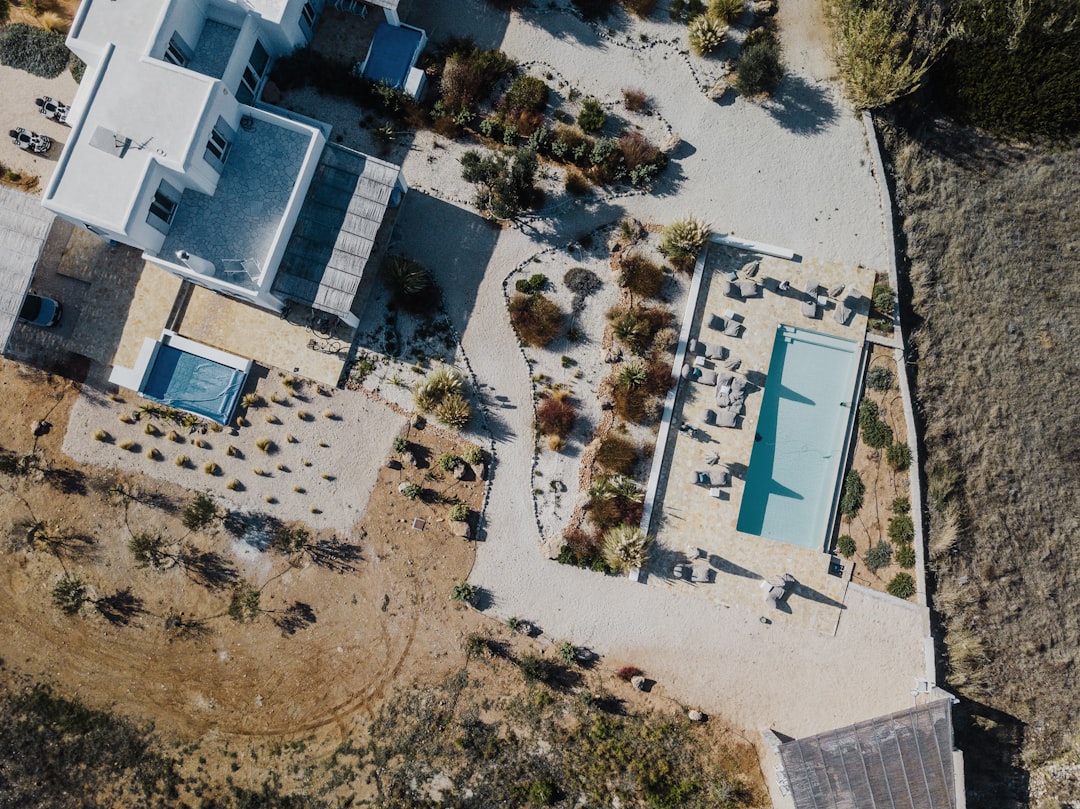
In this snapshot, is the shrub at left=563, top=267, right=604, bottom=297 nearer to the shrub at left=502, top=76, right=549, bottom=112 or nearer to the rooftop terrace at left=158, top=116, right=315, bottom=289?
the shrub at left=502, top=76, right=549, bottom=112

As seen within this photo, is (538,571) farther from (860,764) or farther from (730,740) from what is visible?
(860,764)

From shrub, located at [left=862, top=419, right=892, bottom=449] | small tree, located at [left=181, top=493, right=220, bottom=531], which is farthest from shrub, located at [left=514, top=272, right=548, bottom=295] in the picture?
small tree, located at [left=181, top=493, right=220, bottom=531]

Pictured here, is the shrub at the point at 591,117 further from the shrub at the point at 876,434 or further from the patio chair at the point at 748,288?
the shrub at the point at 876,434

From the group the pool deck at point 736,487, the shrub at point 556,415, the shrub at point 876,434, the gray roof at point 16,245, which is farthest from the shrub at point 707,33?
the gray roof at point 16,245

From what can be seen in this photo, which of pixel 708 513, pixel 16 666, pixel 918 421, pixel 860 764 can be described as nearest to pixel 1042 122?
pixel 918 421

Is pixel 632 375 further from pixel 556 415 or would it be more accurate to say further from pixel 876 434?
pixel 876 434

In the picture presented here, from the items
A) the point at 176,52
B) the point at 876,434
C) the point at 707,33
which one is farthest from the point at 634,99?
the point at 176,52
